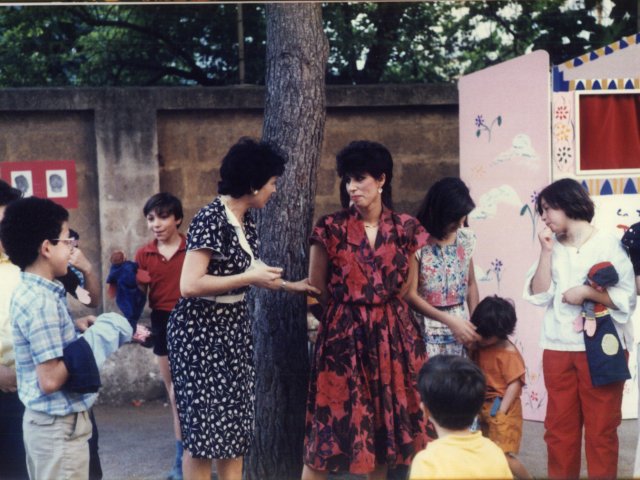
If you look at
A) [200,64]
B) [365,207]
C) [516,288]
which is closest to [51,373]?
[365,207]

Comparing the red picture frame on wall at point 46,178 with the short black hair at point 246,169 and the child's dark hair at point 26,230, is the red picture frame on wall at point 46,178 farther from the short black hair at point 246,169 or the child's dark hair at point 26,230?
the child's dark hair at point 26,230

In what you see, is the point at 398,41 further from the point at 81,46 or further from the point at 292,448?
the point at 292,448

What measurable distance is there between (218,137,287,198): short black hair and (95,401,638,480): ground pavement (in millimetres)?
2024

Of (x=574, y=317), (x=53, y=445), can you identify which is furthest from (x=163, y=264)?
(x=574, y=317)

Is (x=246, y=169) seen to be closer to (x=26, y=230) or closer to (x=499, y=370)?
(x=26, y=230)

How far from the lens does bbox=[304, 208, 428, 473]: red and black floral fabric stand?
13.7 ft

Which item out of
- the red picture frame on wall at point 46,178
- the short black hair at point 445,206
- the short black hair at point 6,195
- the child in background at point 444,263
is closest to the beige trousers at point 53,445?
the short black hair at point 6,195

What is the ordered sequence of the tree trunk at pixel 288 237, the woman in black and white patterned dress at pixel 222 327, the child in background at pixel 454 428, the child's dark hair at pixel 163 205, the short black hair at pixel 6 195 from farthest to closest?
the child's dark hair at pixel 163 205 → the tree trunk at pixel 288 237 → the short black hair at pixel 6 195 → the woman in black and white patterned dress at pixel 222 327 → the child in background at pixel 454 428

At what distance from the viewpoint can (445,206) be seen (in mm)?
4523

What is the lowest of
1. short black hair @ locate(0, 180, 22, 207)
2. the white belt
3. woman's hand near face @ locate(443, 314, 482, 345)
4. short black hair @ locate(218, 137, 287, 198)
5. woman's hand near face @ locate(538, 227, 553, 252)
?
woman's hand near face @ locate(443, 314, 482, 345)

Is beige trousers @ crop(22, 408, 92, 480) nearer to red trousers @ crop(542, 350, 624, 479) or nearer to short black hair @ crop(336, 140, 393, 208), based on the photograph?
short black hair @ crop(336, 140, 393, 208)

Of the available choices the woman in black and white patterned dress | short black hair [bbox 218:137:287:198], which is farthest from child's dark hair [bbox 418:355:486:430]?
short black hair [bbox 218:137:287:198]

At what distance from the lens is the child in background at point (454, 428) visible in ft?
9.80

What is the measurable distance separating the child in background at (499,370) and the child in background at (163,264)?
70.5 inches
